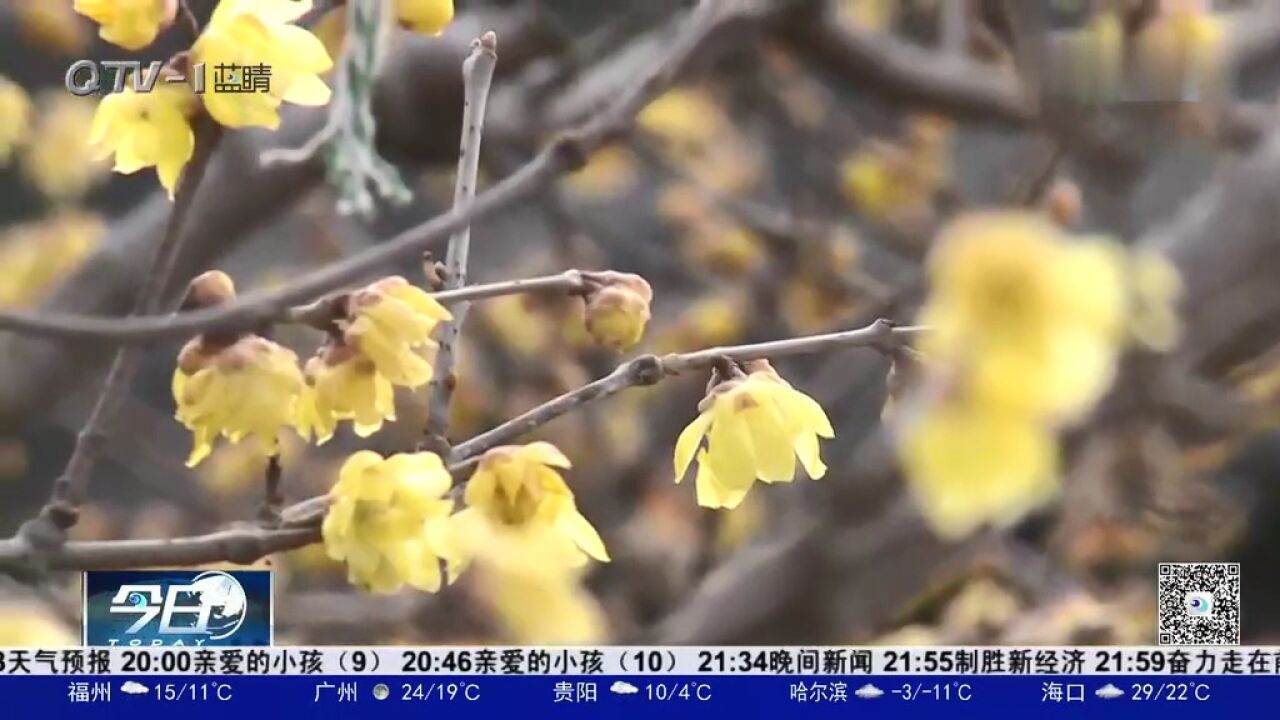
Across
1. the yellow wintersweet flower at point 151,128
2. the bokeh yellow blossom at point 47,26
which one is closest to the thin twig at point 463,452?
the yellow wintersweet flower at point 151,128

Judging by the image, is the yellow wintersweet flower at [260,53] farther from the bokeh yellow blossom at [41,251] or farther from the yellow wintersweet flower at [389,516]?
the yellow wintersweet flower at [389,516]

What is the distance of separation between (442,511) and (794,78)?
1.38 ft

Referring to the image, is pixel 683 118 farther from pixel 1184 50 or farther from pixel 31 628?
pixel 31 628

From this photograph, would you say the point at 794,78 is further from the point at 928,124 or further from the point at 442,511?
the point at 442,511

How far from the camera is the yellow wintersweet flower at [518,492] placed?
75 centimetres

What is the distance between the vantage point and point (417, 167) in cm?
82

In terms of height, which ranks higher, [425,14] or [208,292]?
[425,14]

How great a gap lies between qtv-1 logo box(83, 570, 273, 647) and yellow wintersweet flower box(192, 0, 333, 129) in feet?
1.14

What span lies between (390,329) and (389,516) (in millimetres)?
129

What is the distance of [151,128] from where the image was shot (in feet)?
2.55

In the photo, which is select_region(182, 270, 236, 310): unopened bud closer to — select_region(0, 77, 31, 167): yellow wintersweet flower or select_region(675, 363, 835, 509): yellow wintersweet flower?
select_region(0, 77, 31, 167): yellow wintersweet flower

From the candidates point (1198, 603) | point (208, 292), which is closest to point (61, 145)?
point (208, 292)

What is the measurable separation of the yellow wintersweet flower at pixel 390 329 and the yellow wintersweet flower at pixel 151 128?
0.18 m
